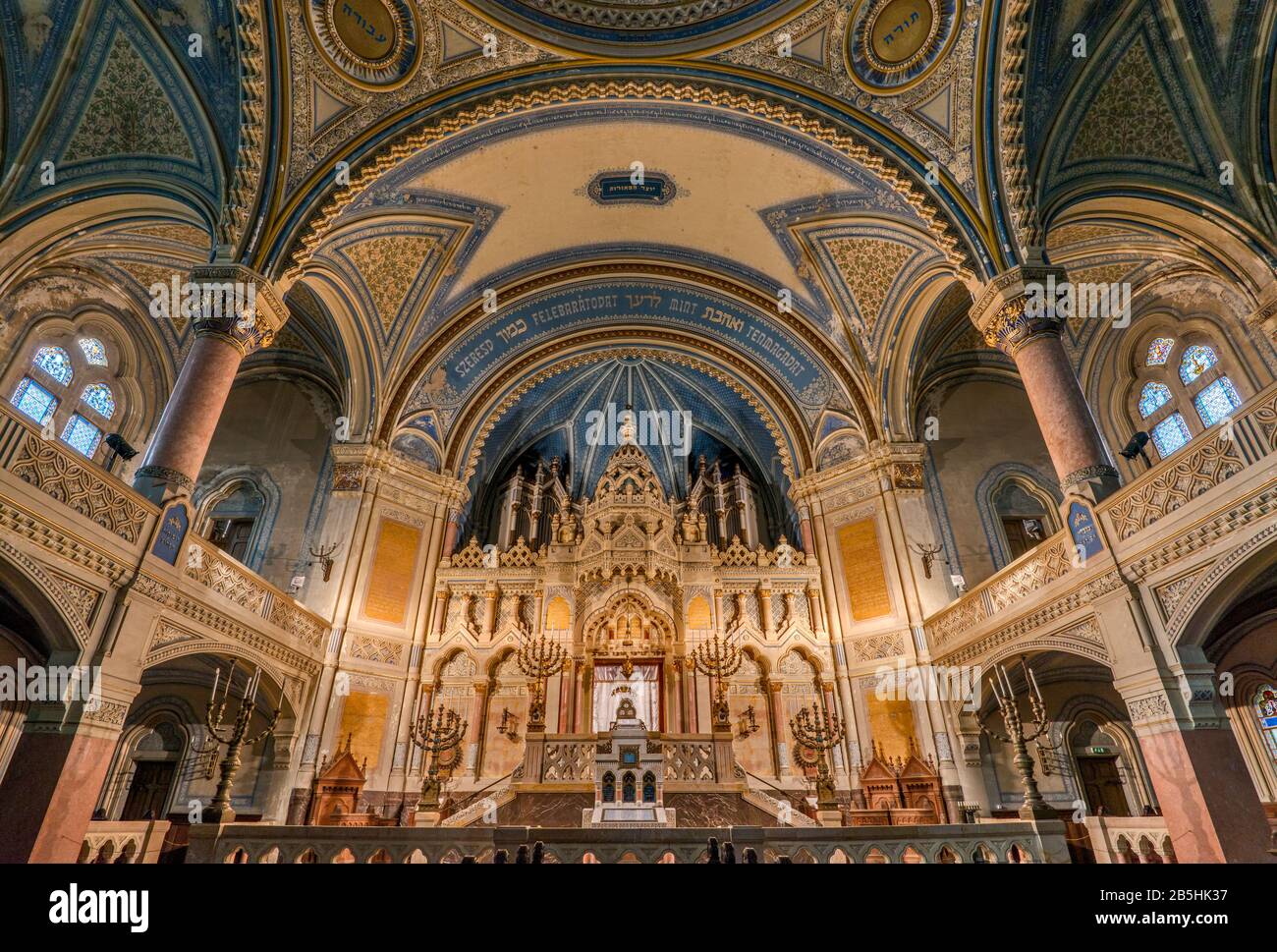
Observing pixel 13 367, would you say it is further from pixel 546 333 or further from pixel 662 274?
pixel 662 274

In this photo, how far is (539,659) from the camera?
14.0 m

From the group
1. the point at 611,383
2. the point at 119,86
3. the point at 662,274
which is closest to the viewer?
the point at 119,86

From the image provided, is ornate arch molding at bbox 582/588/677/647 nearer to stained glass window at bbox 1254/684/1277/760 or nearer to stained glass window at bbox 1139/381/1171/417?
stained glass window at bbox 1254/684/1277/760

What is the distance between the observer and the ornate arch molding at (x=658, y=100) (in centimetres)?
1195

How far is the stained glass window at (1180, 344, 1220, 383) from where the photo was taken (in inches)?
504

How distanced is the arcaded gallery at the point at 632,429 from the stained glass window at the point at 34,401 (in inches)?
3.1

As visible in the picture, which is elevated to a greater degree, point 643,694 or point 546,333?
point 546,333

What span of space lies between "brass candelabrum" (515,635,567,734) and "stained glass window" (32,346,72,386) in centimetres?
1117

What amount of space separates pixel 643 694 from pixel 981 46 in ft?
48.3

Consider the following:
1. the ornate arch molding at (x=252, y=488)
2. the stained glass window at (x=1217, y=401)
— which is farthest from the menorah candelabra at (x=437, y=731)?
the stained glass window at (x=1217, y=401)

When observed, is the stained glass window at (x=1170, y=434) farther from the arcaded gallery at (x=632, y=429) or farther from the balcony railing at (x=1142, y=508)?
the balcony railing at (x=1142, y=508)

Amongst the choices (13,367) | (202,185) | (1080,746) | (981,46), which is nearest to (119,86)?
(202,185)
